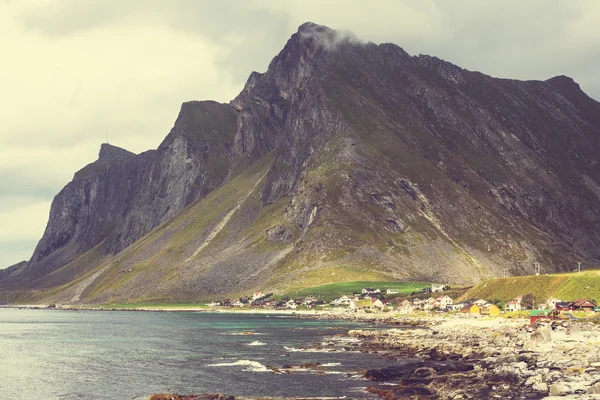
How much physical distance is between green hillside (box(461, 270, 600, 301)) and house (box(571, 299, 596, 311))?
385 inches

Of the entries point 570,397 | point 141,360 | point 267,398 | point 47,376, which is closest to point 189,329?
point 141,360

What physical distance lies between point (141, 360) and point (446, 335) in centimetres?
5677

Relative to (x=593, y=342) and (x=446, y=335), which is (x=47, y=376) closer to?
(x=446, y=335)

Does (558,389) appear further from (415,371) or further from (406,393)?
(415,371)

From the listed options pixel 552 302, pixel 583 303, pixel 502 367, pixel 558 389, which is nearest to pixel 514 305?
pixel 552 302

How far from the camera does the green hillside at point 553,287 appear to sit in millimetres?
161750

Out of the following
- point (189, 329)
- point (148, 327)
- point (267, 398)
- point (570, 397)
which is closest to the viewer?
point (570, 397)

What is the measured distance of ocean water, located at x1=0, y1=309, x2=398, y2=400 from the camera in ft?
257

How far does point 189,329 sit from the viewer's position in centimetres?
18038

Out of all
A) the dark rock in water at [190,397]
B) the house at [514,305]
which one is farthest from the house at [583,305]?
the dark rock in water at [190,397]

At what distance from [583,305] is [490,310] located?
28116 millimetres

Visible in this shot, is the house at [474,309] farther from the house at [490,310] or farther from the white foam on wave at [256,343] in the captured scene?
the white foam on wave at [256,343]

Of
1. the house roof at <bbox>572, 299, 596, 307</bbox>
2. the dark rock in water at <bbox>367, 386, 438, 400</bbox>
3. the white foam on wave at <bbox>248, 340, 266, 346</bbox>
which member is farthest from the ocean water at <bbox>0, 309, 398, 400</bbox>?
the house roof at <bbox>572, 299, 596, 307</bbox>

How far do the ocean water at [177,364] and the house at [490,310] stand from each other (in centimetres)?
3978
